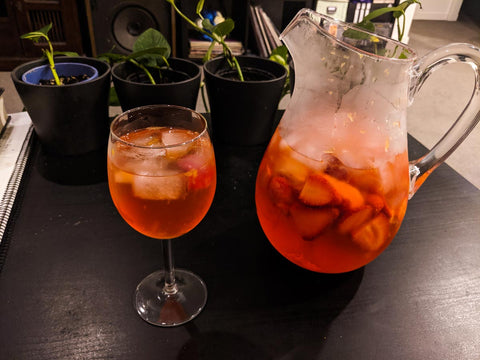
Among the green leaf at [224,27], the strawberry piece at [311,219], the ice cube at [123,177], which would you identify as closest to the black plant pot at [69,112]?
the green leaf at [224,27]

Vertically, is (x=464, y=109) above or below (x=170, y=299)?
above

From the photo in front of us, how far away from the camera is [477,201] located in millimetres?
660

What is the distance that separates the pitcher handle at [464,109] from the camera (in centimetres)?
43

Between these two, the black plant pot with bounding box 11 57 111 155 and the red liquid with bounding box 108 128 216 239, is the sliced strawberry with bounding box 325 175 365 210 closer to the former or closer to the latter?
the red liquid with bounding box 108 128 216 239

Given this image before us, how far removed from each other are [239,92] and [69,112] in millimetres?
289

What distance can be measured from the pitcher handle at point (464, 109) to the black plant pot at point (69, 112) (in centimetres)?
50

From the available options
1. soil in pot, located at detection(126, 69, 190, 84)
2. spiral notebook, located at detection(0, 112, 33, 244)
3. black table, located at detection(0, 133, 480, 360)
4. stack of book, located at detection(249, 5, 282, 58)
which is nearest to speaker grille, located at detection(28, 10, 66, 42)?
stack of book, located at detection(249, 5, 282, 58)

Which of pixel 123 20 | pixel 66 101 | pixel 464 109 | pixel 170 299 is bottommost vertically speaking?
pixel 123 20

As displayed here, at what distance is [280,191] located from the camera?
0.45 metres

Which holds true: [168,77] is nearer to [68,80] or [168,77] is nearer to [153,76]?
[153,76]

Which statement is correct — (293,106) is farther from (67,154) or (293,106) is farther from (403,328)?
(67,154)

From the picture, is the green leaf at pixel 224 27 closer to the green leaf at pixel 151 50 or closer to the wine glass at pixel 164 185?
the green leaf at pixel 151 50

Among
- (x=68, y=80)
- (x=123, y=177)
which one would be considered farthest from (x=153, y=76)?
(x=123, y=177)

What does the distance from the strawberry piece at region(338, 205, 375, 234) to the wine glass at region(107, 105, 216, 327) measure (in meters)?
0.15
